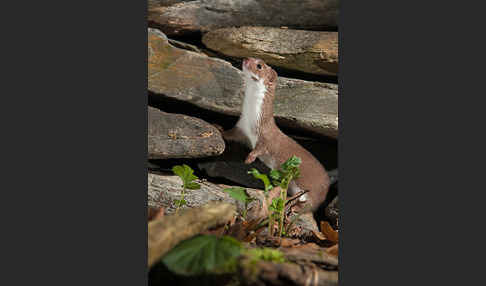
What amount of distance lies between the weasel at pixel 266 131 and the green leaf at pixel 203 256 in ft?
2.76

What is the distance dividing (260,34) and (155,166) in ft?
3.13

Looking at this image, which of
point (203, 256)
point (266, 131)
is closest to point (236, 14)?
point (266, 131)

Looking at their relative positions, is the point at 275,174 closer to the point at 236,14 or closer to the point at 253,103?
the point at 253,103

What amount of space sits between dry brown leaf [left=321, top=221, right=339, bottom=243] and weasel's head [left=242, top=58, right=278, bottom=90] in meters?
0.81

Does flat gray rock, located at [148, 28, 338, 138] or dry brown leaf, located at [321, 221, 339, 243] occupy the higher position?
flat gray rock, located at [148, 28, 338, 138]

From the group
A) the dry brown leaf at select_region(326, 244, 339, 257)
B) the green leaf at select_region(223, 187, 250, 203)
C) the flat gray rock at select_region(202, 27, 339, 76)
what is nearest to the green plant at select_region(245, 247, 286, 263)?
the dry brown leaf at select_region(326, 244, 339, 257)

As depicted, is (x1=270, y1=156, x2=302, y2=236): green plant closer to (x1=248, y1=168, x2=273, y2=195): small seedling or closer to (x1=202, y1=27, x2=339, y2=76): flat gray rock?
(x1=248, y1=168, x2=273, y2=195): small seedling

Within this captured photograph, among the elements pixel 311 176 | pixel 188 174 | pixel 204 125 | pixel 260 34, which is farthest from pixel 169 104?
pixel 311 176

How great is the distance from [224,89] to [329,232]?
0.98 metres

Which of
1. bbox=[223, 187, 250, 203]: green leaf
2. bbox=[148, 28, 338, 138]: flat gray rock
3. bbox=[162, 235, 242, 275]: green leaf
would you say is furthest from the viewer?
bbox=[148, 28, 338, 138]: flat gray rock

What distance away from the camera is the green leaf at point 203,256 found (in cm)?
169

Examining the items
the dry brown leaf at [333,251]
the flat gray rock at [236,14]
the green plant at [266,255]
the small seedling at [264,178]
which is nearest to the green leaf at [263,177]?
the small seedling at [264,178]

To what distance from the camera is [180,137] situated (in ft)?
8.34

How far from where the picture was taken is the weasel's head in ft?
8.34
